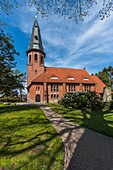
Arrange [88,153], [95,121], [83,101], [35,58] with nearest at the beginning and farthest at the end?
1. [88,153]
2. [95,121]
3. [83,101]
4. [35,58]

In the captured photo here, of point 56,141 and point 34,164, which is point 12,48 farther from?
point 34,164

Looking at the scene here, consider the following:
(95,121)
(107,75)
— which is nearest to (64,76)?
(95,121)

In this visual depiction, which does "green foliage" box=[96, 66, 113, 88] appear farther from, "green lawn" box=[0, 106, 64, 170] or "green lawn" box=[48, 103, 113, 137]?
"green lawn" box=[0, 106, 64, 170]

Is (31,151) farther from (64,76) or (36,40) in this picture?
(36,40)

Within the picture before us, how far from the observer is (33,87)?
119ft

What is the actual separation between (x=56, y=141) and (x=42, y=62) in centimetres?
3684

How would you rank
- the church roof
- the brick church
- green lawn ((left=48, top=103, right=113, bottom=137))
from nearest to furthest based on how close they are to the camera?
green lawn ((left=48, top=103, right=113, bottom=137)) → the brick church → the church roof

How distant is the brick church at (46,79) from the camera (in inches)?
1441

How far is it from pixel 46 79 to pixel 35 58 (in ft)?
26.1

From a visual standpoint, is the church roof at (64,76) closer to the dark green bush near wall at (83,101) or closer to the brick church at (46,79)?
the brick church at (46,79)

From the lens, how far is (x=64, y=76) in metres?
40.6

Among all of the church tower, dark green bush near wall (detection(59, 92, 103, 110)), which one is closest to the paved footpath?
dark green bush near wall (detection(59, 92, 103, 110))

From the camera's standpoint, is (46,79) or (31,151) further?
(46,79)

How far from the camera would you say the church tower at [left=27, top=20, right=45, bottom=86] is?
39469mm
